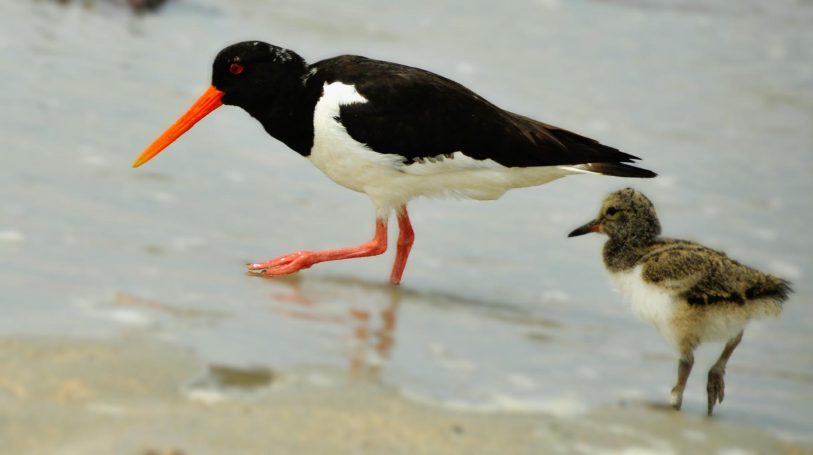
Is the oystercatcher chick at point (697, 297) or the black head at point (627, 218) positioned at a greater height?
the black head at point (627, 218)

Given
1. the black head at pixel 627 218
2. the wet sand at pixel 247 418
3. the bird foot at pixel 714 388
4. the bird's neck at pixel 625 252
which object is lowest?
the wet sand at pixel 247 418

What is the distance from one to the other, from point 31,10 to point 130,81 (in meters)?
2.21

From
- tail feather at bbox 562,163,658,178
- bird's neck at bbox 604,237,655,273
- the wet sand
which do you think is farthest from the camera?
bird's neck at bbox 604,237,655,273

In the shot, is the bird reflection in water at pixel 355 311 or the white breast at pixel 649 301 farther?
the white breast at pixel 649 301

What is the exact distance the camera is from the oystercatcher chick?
211 inches

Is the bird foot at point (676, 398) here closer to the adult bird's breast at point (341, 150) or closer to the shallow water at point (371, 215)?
the shallow water at point (371, 215)

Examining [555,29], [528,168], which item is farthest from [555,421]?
[555,29]

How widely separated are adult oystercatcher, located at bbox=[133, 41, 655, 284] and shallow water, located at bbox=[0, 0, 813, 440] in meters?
0.84

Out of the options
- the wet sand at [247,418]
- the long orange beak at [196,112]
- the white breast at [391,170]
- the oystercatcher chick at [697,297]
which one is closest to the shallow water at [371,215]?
the wet sand at [247,418]

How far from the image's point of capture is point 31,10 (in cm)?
1161

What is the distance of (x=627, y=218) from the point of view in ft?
18.9

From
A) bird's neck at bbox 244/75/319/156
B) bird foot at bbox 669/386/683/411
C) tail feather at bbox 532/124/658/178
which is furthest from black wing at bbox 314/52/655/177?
bird foot at bbox 669/386/683/411

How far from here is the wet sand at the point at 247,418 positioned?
426 centimetres

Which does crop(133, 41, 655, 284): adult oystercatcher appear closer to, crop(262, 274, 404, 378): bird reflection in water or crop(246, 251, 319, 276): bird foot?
crop(246, 251, 319, 276): bird foot
